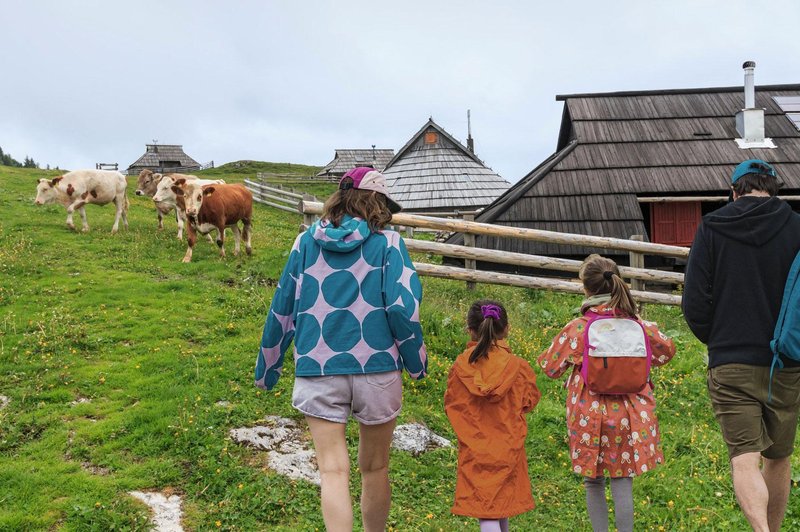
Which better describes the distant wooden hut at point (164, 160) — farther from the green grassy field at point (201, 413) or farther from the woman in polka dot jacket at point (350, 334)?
the woman in polka dot jacket at point (350, 334)

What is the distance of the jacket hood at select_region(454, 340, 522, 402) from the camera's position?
371cm

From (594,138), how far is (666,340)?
1372 cm

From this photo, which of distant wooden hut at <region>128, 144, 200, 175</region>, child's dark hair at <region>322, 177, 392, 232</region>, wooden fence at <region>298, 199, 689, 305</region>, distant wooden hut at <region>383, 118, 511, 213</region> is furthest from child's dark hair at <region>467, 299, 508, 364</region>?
distant wooden hut at <region>128, 144, 200, 175</region>

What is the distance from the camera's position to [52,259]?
11.2m

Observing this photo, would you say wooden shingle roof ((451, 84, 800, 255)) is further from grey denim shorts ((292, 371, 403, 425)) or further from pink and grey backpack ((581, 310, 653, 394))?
grey denim shorts ((292, 371, 403, 425))

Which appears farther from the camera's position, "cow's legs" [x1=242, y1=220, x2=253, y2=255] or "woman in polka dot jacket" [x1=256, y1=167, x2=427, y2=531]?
"cow's legs" [x1=242, y1=220, x2=253, y2=255]

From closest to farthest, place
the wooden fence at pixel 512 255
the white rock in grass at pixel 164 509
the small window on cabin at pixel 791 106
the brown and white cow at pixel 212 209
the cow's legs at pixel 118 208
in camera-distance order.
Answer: the white rock in grass at pixel 164 509
the wooden fence at pixel 512 255
the brown and white cow at pixel 212 209
the cow's legs at pixel 118 208
the small window on cabin at pixel 791 106

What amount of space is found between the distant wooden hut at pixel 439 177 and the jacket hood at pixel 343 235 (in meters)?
25.1

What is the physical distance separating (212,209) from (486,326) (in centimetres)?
915

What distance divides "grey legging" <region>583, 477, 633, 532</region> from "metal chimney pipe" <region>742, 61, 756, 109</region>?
16312mm

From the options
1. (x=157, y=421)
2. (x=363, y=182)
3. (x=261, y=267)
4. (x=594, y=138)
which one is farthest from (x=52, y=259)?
(x=594, y=138)

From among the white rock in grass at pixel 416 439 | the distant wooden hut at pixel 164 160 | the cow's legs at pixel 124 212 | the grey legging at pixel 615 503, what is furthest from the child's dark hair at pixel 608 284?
the distant wooden hut at pixel 164 160

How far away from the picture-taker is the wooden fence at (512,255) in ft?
29.8

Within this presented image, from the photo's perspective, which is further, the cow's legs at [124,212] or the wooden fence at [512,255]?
the cow's legs at [124,212]
